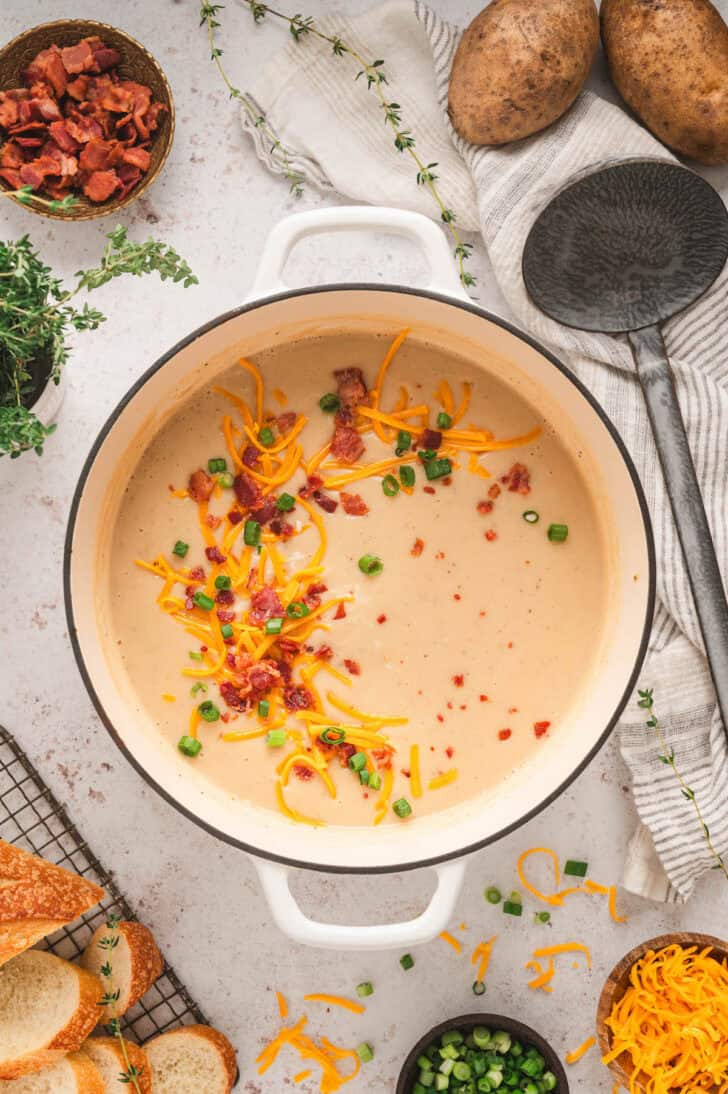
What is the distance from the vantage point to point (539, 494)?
7.39 feet

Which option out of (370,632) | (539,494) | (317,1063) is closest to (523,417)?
(539,494)

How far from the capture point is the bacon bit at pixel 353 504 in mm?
2230

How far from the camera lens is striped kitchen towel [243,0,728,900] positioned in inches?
88.8

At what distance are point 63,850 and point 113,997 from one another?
12.8 inches

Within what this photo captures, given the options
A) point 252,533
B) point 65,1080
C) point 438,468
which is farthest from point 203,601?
point 65,1080

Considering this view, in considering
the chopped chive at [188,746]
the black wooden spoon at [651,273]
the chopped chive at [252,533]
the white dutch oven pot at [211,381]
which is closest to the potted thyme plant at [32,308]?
the white dutch oven pot at [211,381]

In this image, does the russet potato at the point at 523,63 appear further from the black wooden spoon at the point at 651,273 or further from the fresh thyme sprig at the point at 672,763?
the fresh thyme sprig at the point at 672,763

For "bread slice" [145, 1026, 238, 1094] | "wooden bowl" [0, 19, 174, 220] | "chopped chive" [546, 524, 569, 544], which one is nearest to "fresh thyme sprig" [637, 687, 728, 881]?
"chopped chive" [546, 524, 569, 544]

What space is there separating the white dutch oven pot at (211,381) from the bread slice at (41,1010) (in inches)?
20.0

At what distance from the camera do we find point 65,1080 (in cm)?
227

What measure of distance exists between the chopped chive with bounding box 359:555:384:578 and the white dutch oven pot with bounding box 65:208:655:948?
0.46 metres

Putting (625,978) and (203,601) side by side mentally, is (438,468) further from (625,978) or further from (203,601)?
(625,978)

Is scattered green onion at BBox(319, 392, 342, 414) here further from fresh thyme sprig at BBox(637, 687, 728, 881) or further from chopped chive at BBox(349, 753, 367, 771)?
fresh thyme sprig at BBox(637, 687, 728, 881)

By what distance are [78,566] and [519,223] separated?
1.13 meters
